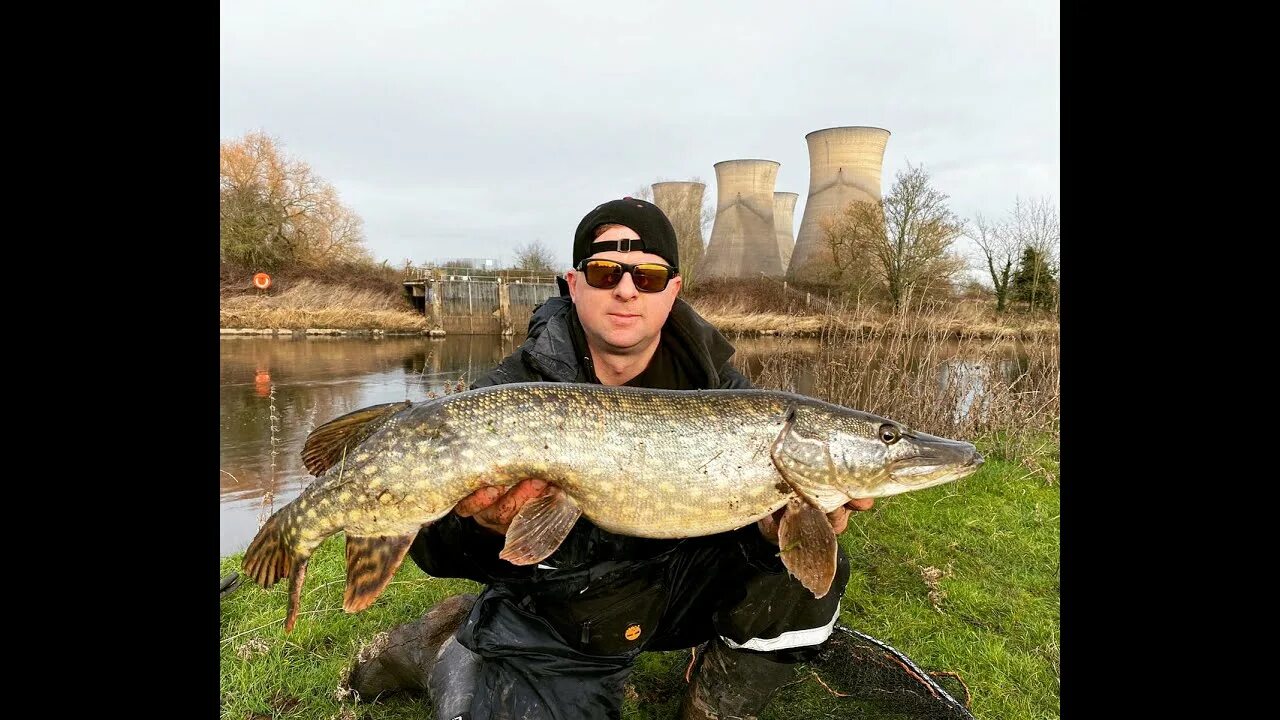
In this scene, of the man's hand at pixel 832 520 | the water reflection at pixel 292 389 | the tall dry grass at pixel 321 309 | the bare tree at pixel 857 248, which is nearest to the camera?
the man's hand at pixel 832 520

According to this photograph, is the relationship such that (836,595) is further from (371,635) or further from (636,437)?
(371,635)

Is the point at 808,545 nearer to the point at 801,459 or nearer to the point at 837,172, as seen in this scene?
the point at 801,459

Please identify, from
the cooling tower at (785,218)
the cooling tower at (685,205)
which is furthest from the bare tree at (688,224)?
the cooling tower at (785,218)

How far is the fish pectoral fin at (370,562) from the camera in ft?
5.41

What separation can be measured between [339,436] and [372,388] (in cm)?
1063

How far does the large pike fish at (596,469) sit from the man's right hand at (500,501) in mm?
32

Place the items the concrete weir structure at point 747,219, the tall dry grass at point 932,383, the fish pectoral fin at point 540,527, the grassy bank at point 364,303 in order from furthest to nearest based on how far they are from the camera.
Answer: the concrete weir structure at point 747,219
the grassy bank at point 364,303
the tall dry grass at point 932,383
the fish pectoral fin at point 540,527

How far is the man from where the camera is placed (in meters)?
1.86

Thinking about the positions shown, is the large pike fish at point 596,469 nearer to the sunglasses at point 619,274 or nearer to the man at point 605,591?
the man at point 605,591

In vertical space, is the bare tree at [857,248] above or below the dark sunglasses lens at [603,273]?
above

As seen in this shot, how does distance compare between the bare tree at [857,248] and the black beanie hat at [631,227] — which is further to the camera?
the bare tree at [857,248]

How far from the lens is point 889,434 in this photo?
1766 millimetres
